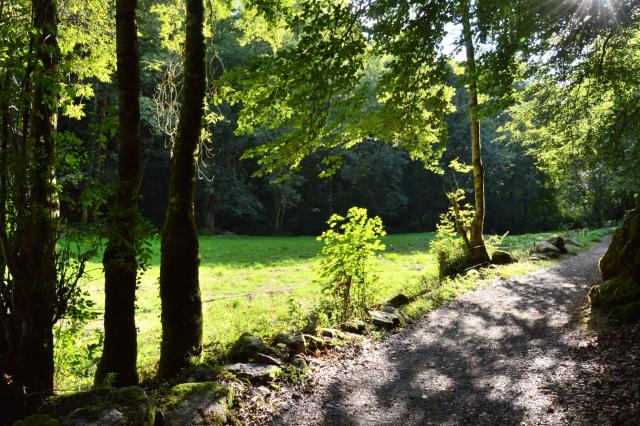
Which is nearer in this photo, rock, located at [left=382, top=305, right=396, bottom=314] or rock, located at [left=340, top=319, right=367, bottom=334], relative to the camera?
rock, located at [left=340, top=319, right=367, bottom=334]

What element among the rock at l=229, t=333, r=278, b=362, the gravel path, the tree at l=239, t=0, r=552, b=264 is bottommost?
the gravel path

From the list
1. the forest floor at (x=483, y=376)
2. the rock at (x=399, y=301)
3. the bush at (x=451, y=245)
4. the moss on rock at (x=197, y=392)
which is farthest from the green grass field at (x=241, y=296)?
the forest floor at (x=483, y=376)

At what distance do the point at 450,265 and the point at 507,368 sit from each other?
7.49 m

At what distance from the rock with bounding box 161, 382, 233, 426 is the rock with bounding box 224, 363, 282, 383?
58 centimetres

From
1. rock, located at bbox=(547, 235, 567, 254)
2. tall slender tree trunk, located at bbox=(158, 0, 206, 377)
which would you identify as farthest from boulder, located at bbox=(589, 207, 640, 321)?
rock, located at bbox=(547, 235, 567, 254)

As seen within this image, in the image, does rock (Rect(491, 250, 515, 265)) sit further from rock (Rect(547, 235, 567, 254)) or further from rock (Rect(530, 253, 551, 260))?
rock (Rect(547, 235, 567, 254))

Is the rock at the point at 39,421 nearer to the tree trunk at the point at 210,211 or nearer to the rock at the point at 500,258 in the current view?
the rock at the point at 500,258

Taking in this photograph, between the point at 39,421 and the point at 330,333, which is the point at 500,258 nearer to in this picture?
the point at 330,333

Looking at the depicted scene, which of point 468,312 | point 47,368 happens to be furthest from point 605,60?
point 47,368

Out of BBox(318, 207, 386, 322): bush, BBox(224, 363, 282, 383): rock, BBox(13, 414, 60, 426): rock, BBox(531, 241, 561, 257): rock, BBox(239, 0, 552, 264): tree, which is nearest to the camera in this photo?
BBox(13, 414, 60, 426): rock

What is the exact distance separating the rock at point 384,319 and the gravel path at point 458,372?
34 centimetres

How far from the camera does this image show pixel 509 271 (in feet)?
43.3

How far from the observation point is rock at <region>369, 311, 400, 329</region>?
784 centimetres

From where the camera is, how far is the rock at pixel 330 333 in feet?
22.5
